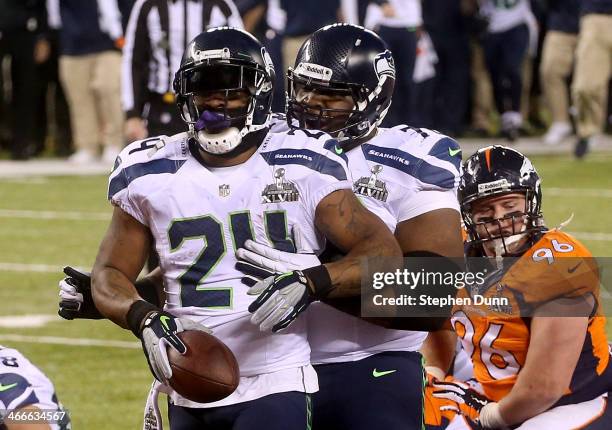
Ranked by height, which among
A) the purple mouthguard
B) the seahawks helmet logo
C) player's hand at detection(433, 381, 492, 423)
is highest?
the purple mouthguard

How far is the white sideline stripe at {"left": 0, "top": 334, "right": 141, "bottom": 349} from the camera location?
7.55 metres

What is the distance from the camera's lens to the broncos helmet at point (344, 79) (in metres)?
4.48

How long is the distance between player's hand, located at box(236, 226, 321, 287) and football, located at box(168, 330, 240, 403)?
0.70ft

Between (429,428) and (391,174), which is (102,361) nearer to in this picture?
(429,428)

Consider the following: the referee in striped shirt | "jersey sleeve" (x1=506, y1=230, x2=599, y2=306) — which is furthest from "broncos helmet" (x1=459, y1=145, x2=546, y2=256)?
the referee in striped shirt

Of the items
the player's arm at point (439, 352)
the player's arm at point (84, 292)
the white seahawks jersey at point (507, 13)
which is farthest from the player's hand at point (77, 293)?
the white seahawks jersey at point (507, 13)

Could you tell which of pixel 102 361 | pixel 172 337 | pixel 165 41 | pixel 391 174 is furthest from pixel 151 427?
pixel 165 41

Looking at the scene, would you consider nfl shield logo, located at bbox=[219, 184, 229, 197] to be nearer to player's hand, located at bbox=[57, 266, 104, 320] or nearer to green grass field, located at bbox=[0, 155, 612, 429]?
player's hand, located at bbox=[57, 266, 104, 320]

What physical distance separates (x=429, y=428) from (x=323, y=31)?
1.32 m

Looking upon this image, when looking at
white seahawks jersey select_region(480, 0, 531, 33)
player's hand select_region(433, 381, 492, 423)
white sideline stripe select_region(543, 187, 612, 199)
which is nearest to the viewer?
player's hand select_region(433, 381, 492, 423)

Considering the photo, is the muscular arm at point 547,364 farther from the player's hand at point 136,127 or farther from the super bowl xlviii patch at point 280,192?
the player's hand at point 136,127

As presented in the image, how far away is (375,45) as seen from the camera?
15.5 feet

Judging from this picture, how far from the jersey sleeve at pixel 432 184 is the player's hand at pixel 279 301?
70 cm

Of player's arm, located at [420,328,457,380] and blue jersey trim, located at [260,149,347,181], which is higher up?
blue jersey trim, located at [260,149,347,181]
